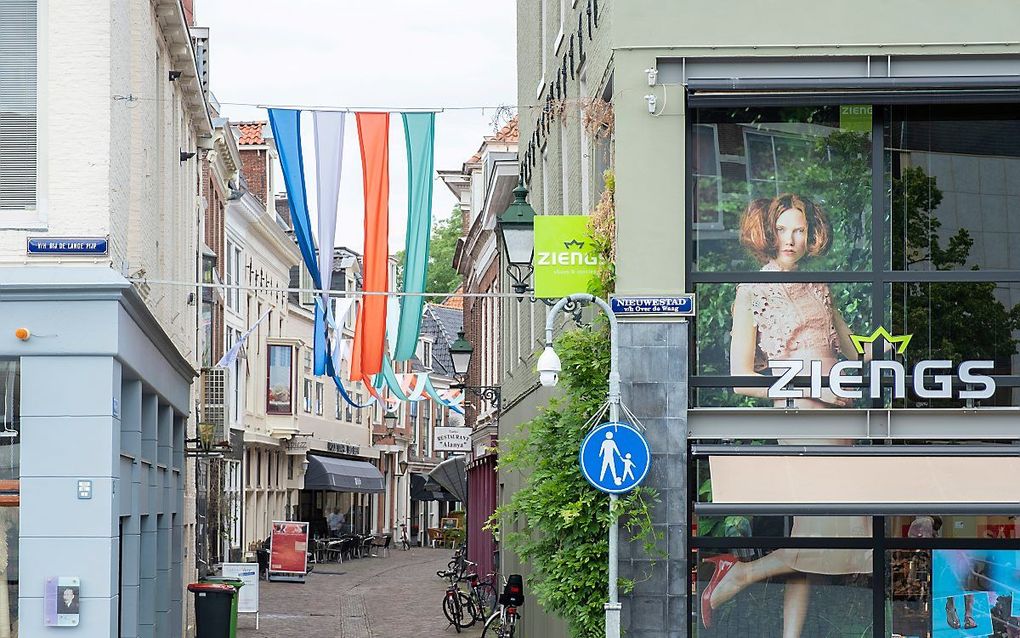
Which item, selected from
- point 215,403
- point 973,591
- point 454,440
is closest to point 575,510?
point 973,591

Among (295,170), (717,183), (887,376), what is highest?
(295,170)

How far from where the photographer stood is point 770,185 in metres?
13.1

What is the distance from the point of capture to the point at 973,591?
12.8 metres

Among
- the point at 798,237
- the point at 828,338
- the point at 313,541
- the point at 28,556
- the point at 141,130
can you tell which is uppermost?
the point at 141,130

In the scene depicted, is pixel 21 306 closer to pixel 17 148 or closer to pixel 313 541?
pixel 17 148

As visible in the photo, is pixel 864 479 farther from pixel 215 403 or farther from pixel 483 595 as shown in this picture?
pixel 215 403

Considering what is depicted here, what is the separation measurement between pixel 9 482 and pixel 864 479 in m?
7.08

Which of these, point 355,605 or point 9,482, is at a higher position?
point 9,482

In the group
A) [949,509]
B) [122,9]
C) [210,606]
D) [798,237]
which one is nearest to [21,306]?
[122,9]

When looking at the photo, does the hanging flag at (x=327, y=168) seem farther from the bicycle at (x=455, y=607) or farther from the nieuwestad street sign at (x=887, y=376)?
the bicycle at (x=455, y=607)

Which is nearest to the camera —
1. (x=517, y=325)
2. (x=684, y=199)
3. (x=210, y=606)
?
(x=684, y=199)

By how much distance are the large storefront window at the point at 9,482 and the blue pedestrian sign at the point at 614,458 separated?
5001mm

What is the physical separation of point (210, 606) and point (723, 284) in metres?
11.8

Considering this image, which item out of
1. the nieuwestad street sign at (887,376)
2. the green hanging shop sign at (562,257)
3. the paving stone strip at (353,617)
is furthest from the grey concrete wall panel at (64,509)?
the paving stone strip at (353,617)
